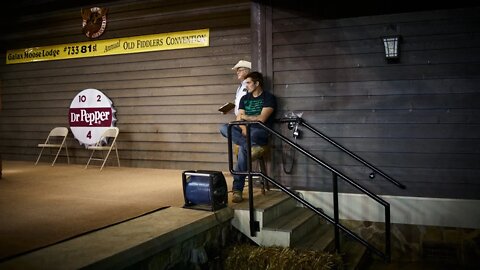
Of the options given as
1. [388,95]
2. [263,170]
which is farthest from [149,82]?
[388,95]

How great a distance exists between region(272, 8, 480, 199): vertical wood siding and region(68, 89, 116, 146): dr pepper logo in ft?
12.7

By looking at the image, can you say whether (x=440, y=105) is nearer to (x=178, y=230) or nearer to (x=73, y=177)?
(x=178, y=230)

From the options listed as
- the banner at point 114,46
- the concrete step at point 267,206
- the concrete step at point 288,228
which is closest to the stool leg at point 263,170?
the concrete step at point 267,206

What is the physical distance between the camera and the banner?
22.0ft

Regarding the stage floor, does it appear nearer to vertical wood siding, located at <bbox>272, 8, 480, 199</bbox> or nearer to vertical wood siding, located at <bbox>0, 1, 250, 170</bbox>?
vertical wood siding, located at <bbox>0, 1, 250, 170</bbox>

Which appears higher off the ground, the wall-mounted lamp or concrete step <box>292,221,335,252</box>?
the wall-mounted lamp

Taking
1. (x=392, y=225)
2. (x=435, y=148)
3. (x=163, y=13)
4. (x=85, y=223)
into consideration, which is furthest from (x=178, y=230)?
(x=163, y=13)

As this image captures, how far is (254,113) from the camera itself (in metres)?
4.88

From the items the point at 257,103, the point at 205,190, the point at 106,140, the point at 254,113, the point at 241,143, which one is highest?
the point at 257,103

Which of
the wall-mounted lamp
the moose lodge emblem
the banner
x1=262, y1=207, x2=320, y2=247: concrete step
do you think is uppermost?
the moose lodge emblem

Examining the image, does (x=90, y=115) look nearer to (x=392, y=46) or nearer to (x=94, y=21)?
(x=94, y=21)

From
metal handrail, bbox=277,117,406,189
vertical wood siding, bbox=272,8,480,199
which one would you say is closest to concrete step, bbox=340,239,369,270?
vertical wood siding, bbox=272,8,480,199

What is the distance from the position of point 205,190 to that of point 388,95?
256 cm

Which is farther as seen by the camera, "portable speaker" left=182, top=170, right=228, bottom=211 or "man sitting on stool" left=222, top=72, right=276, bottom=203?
"man sitting on stool" left=222, top=72, right=276, bottom=203
